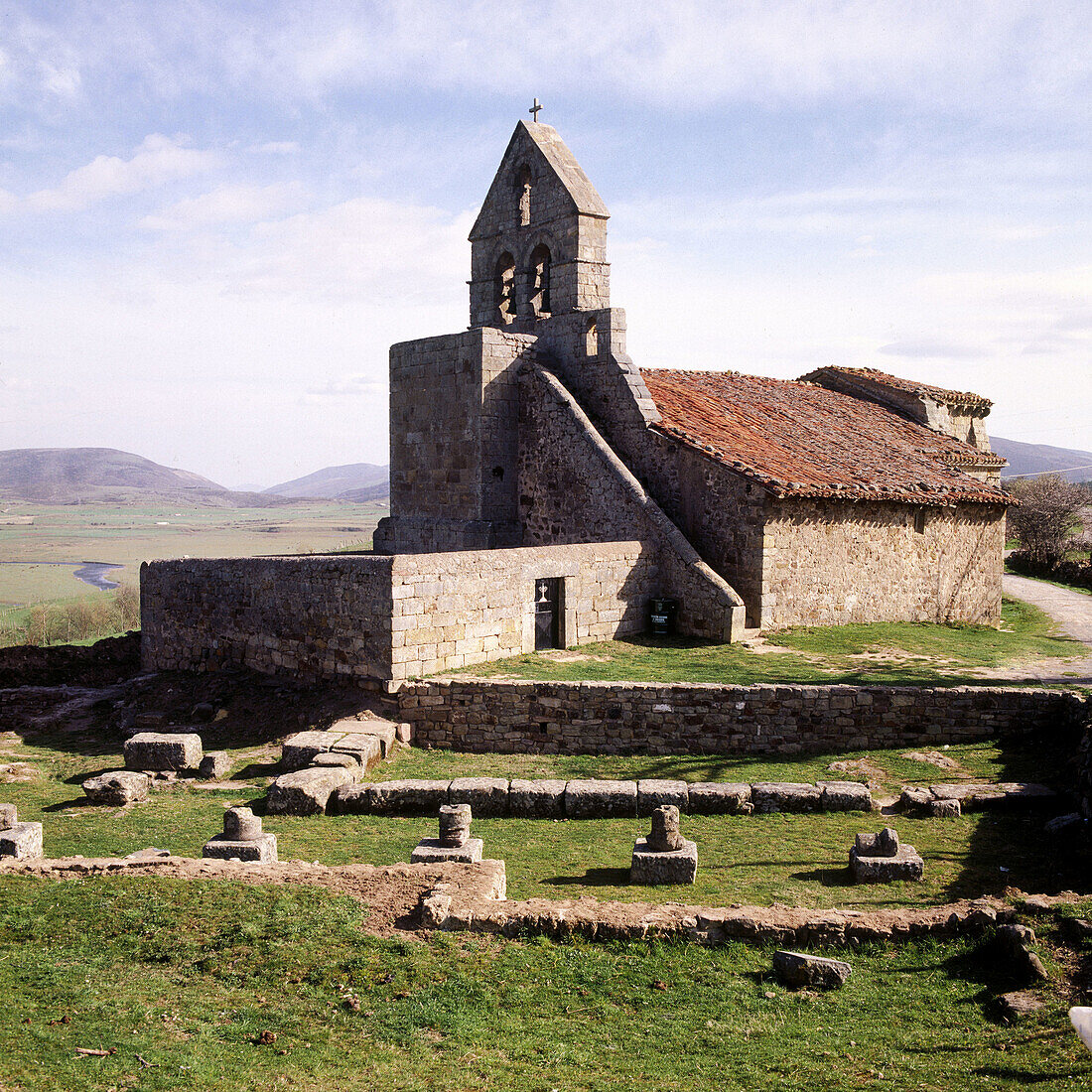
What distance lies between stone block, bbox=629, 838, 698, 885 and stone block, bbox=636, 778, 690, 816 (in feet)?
7.03

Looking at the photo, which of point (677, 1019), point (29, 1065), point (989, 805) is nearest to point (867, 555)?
point (989, 805)

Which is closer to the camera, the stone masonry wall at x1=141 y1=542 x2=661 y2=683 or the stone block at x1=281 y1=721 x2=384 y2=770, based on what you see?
the stone block at x1=281 y1=721 x2=384 y2=770

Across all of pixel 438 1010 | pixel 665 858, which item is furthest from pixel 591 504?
pixel 438 1010

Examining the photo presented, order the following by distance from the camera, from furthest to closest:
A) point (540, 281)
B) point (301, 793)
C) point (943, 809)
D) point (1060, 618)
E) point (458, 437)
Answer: point (1060, 618) < point (540, 281) < point (458, 437) < point (301, 793) < point (943, 809)

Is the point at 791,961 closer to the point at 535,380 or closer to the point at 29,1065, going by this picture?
the point at 29,1065

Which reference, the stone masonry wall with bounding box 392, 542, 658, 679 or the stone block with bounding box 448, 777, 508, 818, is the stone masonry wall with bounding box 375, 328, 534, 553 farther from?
the stone block with bounding box 448, 777, 508, 818

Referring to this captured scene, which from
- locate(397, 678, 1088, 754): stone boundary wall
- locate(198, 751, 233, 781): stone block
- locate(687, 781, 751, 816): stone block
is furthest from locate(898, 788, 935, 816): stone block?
locate(198, 751, 233, 781): stone block

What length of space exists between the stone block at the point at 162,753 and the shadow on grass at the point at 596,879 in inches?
261

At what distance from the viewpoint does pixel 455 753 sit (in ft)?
46.4

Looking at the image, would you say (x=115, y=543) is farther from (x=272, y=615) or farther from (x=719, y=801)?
(x=719, y=801)

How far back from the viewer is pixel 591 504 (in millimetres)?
20359

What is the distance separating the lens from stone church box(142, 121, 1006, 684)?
15.8 m

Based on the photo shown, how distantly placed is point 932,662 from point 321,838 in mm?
11158

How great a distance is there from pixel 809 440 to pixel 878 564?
11.8 feet
